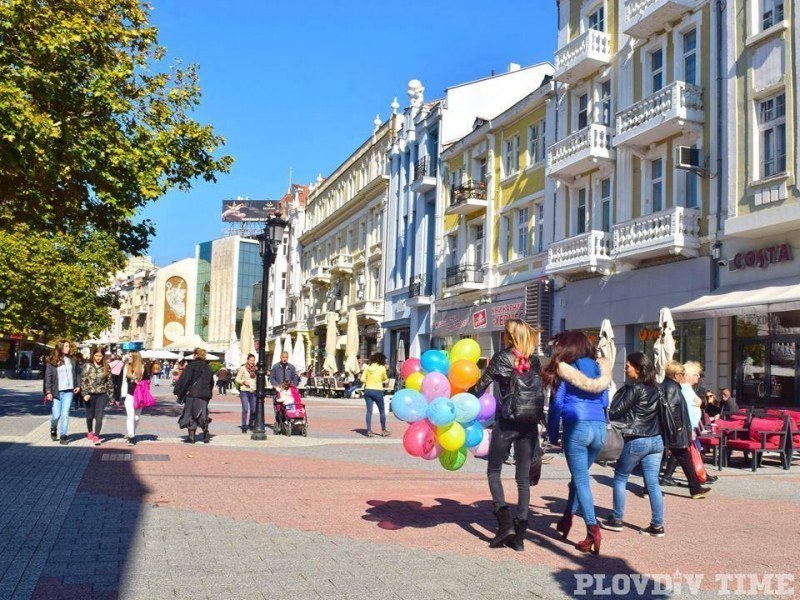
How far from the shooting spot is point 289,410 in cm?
1650

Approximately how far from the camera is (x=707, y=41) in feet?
63.4

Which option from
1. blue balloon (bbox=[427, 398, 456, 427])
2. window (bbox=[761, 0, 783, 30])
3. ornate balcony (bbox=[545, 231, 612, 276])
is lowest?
blue balloon (bbox=[427, 398, 456, 427])

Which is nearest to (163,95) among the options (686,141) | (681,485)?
(686,141)

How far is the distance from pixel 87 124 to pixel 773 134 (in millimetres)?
14547

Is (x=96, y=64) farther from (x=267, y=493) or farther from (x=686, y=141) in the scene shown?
(x=686, y=141)

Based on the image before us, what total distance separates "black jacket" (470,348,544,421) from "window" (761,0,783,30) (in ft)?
47.0

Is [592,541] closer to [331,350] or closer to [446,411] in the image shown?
[446,411]

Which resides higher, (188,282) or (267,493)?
(188,282)

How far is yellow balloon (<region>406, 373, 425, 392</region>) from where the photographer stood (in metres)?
6.96

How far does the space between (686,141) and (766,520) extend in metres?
13.8

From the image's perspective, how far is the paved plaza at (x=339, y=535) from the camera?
5.25m

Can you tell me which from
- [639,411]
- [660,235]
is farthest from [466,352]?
[660,235]

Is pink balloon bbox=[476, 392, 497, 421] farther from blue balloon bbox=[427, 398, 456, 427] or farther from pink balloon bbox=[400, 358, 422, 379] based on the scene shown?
pink balloon bbox=[400, 358, 422, 379]

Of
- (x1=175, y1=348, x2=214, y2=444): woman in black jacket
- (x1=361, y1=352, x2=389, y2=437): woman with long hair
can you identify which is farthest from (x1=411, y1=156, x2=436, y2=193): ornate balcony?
(x1=175, y1=348, x2=214, y2=444): woman in black jacket
